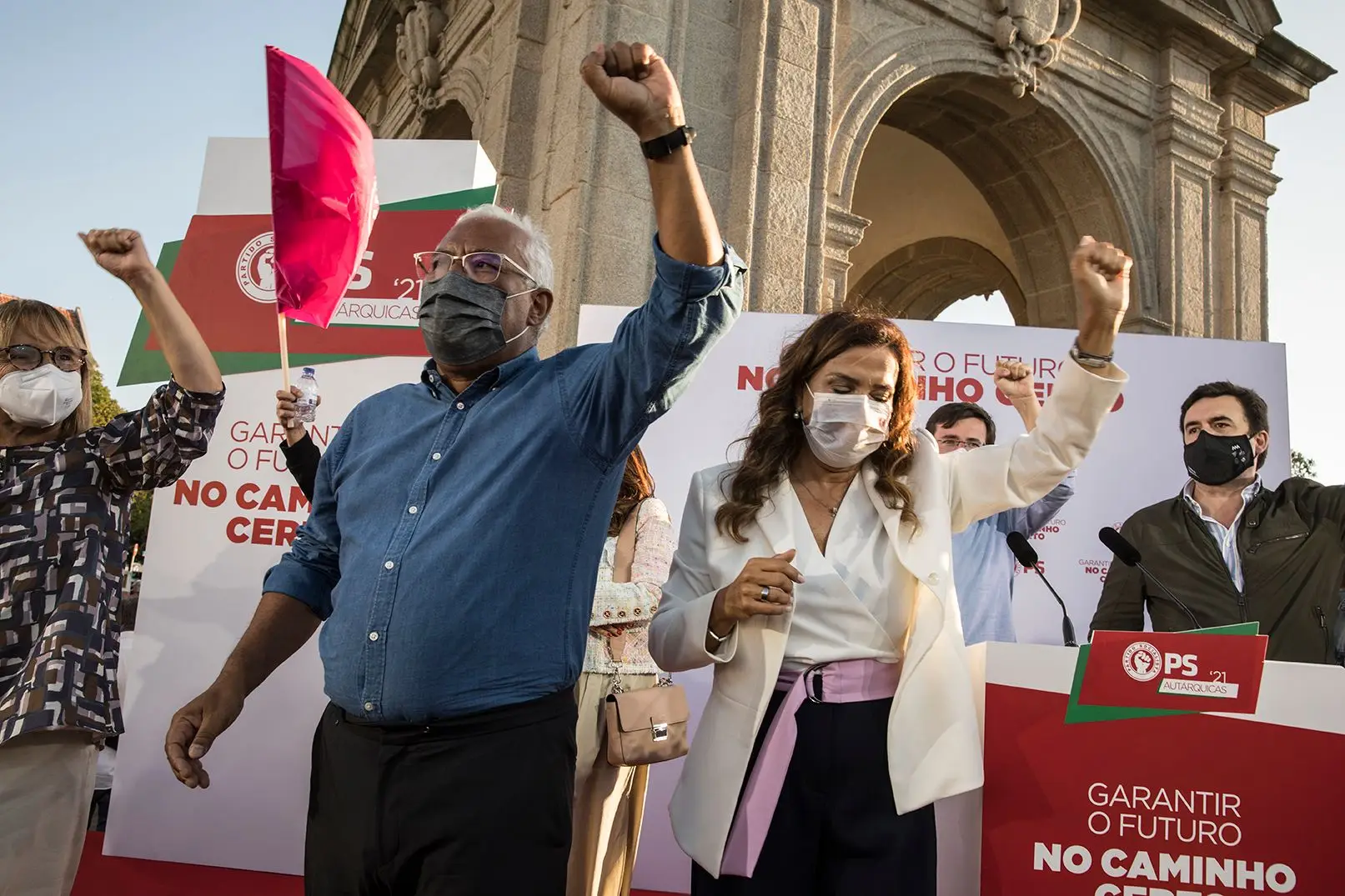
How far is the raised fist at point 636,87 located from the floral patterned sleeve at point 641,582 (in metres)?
2.09

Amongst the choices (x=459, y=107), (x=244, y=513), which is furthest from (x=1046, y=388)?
(x=459, y=107)

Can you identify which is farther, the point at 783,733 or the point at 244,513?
the point at 244,513

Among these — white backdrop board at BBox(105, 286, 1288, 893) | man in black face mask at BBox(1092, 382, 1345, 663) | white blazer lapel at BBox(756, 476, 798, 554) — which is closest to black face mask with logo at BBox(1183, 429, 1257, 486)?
man in black face mask at BBox(1092, 382, 1345, 663)

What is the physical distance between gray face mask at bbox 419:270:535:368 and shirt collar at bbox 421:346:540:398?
43 millimetres

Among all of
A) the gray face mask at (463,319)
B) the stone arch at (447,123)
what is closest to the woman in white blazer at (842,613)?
the gray face mask at (463,319)

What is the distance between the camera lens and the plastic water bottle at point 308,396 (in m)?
4.23

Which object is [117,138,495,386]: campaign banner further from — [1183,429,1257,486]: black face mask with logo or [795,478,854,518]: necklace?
[1183,429,1257,486]: black face mask with logo

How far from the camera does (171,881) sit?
4496mm

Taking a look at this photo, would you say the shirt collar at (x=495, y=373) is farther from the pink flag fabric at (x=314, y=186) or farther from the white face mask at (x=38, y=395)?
the white face mask at (x=38, y=395)

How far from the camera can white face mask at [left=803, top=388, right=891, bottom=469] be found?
246 cm

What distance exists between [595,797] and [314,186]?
223 centimetres

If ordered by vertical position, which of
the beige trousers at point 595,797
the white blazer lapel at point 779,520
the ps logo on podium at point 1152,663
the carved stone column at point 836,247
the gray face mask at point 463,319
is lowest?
the beige trousers at point 595,797

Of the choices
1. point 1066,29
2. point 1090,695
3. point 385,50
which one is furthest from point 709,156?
point 385,50

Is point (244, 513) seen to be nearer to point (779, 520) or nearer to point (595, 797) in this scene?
point (595, 797)
